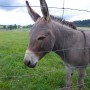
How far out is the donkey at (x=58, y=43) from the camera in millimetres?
4492

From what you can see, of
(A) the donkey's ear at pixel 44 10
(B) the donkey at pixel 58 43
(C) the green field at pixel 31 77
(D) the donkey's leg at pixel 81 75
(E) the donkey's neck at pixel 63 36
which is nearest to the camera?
(A) the donkey's ear at pixel 44 10

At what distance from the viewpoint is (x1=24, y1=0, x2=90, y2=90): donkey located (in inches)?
177

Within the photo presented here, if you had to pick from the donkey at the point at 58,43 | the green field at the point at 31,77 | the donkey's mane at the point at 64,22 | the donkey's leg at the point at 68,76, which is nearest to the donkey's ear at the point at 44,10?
the donkey at the point at 58,43

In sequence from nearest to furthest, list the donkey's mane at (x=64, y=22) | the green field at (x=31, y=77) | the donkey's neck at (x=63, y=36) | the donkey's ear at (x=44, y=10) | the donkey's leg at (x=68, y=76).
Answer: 1. the donkey's ear at (x=44, y=10)
2. the donkey's neck at (x=63, y=36)
3. the donkey's mane at (x=64, y=22)
4. the donkey's leg at (x=68, y=76)
5. the green field at (x=31, y=77)

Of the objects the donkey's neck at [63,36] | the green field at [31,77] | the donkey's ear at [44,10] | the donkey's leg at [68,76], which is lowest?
the green field at [31,77]

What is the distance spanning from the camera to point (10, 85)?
599cm

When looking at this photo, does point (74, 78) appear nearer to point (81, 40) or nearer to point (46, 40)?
point (81, 40)

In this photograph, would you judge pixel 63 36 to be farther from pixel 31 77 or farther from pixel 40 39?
pixel 31 77

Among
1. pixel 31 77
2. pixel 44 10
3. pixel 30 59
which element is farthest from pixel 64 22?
pixel 31 77

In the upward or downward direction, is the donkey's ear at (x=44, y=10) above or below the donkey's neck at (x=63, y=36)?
above

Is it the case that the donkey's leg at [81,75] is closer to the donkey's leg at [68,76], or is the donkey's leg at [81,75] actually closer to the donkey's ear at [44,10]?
the donkey's leg at [68,76]

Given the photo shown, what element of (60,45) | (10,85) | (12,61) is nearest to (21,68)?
(12,61)

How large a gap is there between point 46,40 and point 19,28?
677 mm

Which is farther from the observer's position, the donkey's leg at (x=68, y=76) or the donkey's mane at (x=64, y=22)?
the donkey's leg at (x=68, y=76)
